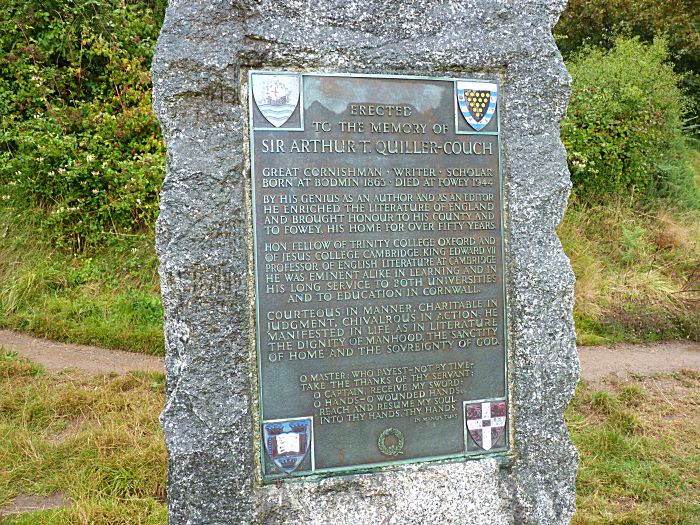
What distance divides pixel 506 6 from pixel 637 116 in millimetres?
7042

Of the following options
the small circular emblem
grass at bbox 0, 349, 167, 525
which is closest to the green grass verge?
grass at bbox 0, 349, 167, 525

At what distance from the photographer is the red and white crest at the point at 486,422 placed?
2807 mm

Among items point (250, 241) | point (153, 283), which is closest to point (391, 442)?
point (250, 241)

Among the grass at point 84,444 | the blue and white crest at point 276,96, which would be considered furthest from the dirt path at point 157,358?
the blue and white crest at point 276,96

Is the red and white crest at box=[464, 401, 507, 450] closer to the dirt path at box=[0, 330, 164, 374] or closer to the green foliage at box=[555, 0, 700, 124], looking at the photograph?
the dirt path at box=[0, 330, 164, 374]

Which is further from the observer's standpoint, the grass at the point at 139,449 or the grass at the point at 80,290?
the grass at the point at 80,290

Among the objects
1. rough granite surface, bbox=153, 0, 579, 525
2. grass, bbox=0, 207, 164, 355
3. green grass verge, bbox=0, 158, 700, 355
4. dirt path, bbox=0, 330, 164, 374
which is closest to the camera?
rough granite surface, bbox=153, 0, 579, 525

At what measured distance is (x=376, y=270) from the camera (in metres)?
2.71

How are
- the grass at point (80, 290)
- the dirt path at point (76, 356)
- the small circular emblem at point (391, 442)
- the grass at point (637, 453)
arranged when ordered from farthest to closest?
the grass at point (80, 290) < the dirt path at point (76, 356) < the grass at point (637, 453) < the small circular emblem at point (391, 442)

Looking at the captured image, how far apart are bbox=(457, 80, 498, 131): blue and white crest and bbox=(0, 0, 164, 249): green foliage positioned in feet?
15.7

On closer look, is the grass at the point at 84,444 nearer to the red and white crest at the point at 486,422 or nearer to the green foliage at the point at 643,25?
the red and white crest at the point at 486,422

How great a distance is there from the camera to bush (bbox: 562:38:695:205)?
338 inches

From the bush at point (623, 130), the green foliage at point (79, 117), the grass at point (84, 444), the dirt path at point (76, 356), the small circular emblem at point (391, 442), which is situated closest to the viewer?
the small circular emblem at point (391, 442)

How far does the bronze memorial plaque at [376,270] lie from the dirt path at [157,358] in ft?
10.0
